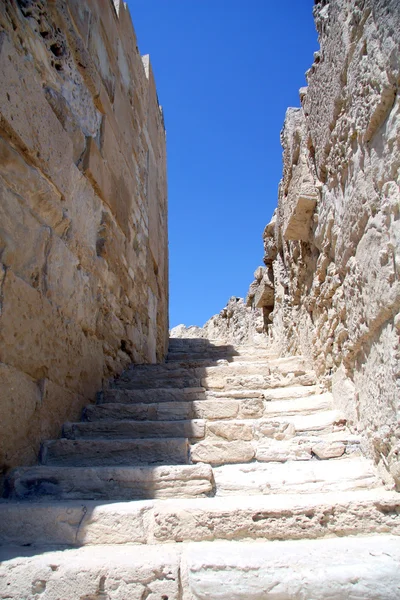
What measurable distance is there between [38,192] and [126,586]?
6.66 ft

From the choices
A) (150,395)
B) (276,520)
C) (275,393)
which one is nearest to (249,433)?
(275,393)

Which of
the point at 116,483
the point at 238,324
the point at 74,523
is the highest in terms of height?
the point at 238,324

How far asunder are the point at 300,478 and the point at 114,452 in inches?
39.1

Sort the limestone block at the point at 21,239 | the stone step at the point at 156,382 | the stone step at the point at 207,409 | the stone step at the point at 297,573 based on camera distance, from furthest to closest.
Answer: the stone step at the point at 156,382
the stone step at the point at 207,409
the limestone block at the point at 21,239
the stone step at the point at 297,573

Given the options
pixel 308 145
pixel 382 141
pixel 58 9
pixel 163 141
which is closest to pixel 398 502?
pixel 382 141

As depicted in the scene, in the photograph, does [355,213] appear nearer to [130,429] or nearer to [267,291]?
[130,429]

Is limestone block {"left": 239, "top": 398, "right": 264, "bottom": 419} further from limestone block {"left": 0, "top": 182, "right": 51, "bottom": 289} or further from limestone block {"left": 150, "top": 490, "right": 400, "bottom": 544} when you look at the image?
limestone block {"left": 0, "top": 182, "right": 51, "bottom": 289}

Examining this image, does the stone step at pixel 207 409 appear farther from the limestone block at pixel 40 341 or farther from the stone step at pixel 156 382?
the stone step at pixel 156 382

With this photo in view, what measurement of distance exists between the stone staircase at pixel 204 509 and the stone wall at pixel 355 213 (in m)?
0.26

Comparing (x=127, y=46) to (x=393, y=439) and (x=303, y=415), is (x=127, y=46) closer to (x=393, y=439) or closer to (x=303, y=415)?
(x=303, y=415)

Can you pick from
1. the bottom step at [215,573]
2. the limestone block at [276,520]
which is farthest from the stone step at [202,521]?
the bottom step at [215,573]

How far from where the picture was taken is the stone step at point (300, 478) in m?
2.06

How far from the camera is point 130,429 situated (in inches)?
109

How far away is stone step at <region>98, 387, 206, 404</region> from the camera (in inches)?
129
